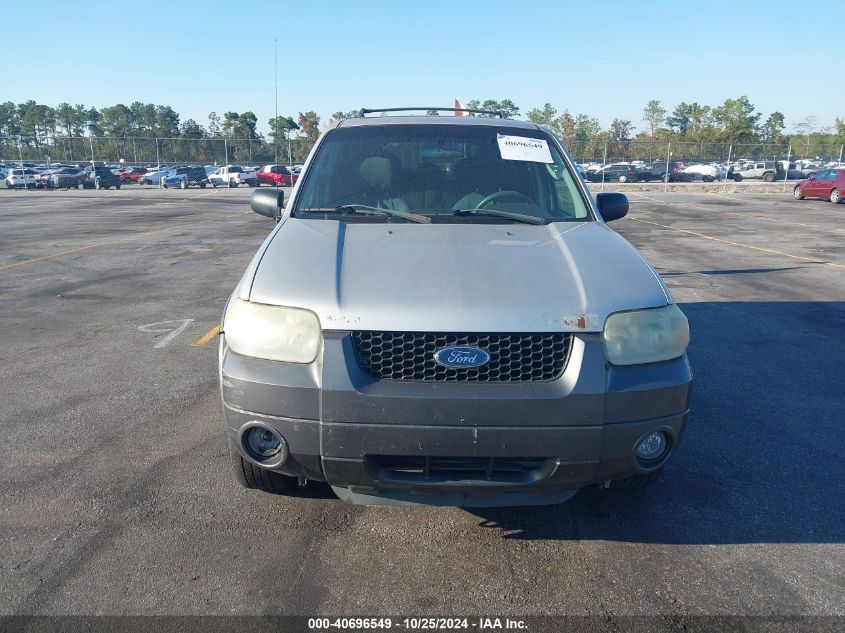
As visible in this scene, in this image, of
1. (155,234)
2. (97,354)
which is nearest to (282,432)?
(97,354)

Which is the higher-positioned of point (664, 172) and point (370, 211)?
point (370, 211)

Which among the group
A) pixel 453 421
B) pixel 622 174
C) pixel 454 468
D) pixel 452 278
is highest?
pixel 452 278

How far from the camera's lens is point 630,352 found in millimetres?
2789

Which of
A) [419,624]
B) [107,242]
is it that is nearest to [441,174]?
[419,624]

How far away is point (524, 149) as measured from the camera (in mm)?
4301

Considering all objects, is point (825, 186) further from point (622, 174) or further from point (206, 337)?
point (206, 337)

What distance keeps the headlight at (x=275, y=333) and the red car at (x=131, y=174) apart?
59.6 metres

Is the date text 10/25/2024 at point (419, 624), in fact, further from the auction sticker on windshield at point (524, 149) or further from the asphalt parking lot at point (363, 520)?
the auction sticker on windshield at point (524, 149)

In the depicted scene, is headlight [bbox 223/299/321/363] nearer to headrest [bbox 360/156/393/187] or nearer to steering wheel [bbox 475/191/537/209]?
headrest [bbox 360/156/393/187]

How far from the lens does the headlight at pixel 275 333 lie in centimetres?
273

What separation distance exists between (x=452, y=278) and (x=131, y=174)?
61118mm

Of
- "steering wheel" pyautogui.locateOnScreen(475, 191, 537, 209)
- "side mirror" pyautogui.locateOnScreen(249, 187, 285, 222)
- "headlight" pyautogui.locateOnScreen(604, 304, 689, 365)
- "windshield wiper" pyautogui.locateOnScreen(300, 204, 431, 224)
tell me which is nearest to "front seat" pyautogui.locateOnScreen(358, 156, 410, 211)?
"windshield wiper" pyautogui.locateOnScreen(300, 204, 431, 224)

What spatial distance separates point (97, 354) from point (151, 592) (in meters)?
3.84

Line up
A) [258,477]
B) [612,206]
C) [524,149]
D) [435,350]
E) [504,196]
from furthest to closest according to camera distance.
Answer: [612,206] < [524,149] < [504,196] < [258,477] < [435,350]
